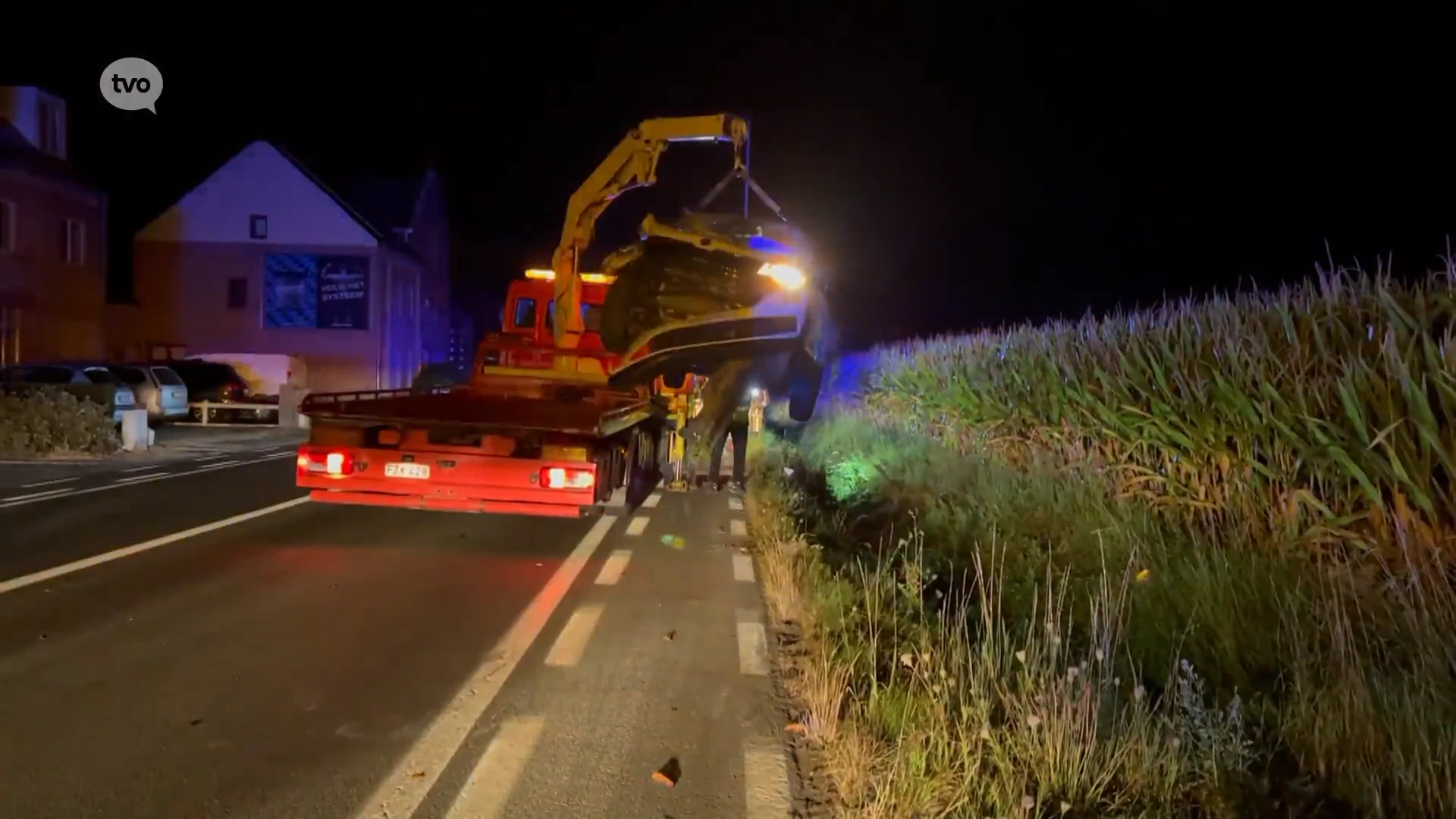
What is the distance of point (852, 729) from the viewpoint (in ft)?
14.8

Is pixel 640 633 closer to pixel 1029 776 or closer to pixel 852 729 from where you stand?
pixel 852 729

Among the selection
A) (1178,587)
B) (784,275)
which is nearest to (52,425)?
(784,275)

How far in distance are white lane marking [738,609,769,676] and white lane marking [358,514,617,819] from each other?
131 centimetres

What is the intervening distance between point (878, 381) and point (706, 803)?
17881mm

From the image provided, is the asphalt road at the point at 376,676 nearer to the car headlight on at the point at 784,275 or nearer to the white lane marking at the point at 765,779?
the white lane marking at the point at 765,779

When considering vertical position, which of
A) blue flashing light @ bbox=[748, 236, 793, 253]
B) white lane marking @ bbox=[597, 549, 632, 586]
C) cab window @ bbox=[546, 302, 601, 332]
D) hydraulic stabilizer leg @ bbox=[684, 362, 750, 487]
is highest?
blue flashing light @ bbox=[748, 236, 793, 253]

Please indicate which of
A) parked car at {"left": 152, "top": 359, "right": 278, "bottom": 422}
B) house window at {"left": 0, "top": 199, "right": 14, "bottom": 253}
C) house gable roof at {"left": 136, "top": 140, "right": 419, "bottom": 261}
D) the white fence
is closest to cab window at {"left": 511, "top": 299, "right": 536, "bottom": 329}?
the white fence

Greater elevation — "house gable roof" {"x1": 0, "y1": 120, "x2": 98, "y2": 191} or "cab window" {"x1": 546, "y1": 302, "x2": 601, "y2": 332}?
"house gable roof" {"x1": 0, "y1": 120, "x2": 98, "y2": 191}

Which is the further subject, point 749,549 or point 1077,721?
point 749,549

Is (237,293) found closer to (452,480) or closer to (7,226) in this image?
(7,226)

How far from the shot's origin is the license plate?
930cm

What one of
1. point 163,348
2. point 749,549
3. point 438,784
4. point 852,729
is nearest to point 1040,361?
point 749,549

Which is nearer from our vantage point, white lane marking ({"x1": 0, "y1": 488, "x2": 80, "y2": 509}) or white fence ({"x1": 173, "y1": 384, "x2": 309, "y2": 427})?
white lane marking ({"x1": 0, "y1": 488, "x2": 80, "y2": 509})

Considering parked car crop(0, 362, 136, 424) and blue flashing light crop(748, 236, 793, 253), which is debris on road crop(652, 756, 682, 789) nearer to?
blue flashing light crop(748, 236, 793, 253)
